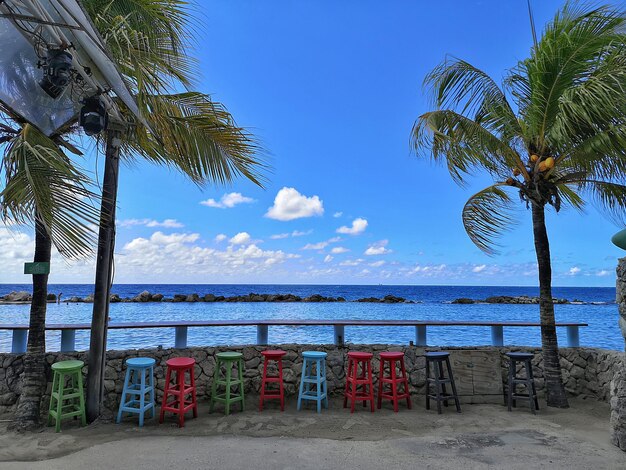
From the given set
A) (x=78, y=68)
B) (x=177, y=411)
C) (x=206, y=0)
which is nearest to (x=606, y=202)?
(x=206, y=0)

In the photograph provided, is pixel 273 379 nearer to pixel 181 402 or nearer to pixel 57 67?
pixel 181 402

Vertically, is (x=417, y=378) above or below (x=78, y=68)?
below

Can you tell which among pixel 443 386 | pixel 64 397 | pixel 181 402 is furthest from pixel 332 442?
pixel 64 397

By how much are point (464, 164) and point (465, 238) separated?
3.96 feet

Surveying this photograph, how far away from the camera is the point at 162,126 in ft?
12.4

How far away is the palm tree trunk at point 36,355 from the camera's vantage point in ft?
12.0

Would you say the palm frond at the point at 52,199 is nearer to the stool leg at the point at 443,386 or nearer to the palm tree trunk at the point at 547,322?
the stool leg at the point at 443,386

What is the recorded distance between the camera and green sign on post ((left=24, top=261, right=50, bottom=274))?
375 centimetres

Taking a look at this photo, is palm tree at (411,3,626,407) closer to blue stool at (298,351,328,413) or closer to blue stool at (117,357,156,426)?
blue stool at (298,351,328,413)

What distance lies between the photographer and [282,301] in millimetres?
31531

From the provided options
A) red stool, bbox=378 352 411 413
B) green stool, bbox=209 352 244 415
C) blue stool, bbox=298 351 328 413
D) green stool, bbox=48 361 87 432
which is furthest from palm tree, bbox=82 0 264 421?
red stool, bbox=378 352 411 413

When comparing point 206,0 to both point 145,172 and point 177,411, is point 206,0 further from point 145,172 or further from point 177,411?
point 177,411

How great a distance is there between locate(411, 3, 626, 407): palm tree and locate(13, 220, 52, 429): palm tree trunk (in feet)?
14.9

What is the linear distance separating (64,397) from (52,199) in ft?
7.09
